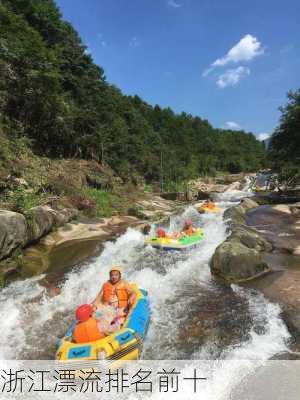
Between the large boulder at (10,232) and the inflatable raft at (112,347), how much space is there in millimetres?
5430

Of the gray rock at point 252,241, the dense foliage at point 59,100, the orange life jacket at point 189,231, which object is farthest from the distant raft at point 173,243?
the dense foliage at point 59,100

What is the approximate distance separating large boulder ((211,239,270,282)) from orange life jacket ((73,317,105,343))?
4828 mm

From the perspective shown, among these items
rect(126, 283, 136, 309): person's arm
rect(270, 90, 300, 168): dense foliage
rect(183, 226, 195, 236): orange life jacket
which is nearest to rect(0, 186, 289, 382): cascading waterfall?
rect(126, 283, 136, 309): person's arm

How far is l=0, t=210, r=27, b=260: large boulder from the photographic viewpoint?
980 cm

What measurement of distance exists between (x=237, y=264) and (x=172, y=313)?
287 centimetres

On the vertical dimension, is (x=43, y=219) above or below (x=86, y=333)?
above

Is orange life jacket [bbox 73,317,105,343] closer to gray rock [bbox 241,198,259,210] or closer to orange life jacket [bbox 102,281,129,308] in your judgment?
orange life jacket [bbox 102,281,129,308]

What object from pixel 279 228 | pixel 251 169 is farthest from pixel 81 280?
pixel 251 169

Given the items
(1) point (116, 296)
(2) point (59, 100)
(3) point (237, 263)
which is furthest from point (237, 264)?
(2) point (59, 100)

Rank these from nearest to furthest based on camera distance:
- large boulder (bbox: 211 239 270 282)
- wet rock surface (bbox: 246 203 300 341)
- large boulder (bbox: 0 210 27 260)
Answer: wet rock surface (bbox: 246 203 300 341), large boulder (bbox: 211 239 270 282), large boulder (bbox: 0 210 27 260)

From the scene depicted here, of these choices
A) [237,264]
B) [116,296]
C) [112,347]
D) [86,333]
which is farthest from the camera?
[237,264]

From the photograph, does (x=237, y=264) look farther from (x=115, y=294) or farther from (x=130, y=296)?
(x=115, y=294)

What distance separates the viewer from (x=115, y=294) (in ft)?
22.3

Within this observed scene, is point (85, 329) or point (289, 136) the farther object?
point (289, 136)
